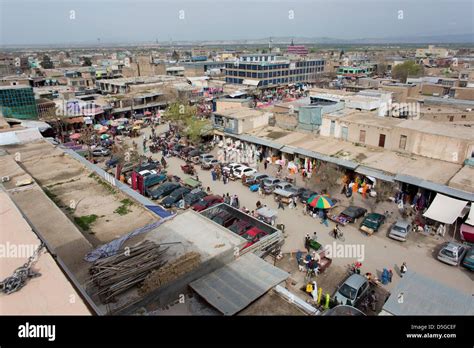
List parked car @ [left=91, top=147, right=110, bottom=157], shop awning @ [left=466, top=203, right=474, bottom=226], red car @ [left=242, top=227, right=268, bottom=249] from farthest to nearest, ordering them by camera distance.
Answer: parked car @ [left=91, top=147, right=110, bottom=157], shop awning @ [left=466, top=203, right=474, bottom=226], red car @ [left=242, top=227, right=268, bottom=249]

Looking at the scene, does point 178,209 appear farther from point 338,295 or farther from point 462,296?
point 462,296

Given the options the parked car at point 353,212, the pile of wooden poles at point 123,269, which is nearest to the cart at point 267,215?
the parked car at point 353,212

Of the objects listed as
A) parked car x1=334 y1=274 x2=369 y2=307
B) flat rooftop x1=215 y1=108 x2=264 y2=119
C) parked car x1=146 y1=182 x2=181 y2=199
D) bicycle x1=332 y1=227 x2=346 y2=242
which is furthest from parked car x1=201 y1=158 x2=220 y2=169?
parked car x1=334 y1=274 x2=369 y2=307

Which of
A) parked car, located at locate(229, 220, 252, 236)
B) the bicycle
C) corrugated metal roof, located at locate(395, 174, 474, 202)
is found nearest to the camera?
parked car, located at locate(229, 220, 252, 236)

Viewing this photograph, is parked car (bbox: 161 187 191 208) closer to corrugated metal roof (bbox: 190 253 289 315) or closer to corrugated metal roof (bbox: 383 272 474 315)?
corrugated metal roof (bbox: 190 253 289 315)

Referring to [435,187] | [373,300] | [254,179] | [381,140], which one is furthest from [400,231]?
[254,179]

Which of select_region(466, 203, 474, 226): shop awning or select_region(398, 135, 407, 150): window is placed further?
select_region(398, 135, 407, 150): window

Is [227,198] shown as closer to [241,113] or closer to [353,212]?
[353,212]
